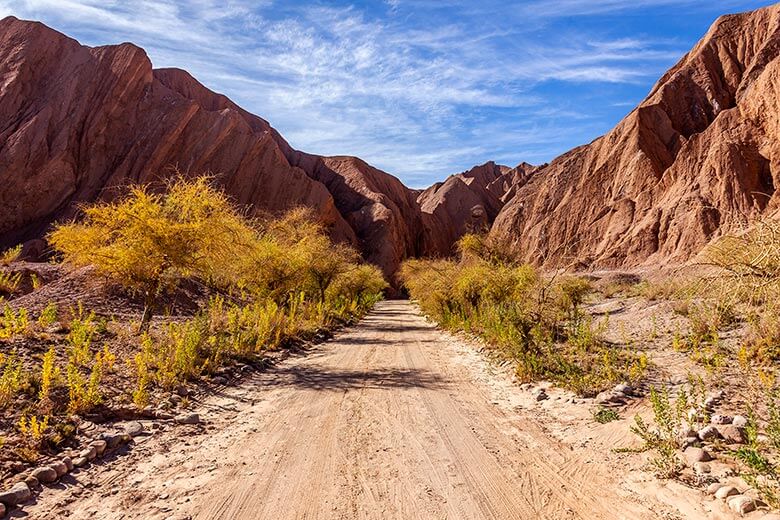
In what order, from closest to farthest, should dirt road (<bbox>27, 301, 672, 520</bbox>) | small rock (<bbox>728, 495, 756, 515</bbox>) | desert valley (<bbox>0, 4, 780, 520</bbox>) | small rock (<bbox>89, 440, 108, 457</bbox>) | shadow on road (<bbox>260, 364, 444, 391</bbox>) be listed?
small rock (<bbox>728, 495, 756, 515</bbox>)
dirt road (<bbox>27, 301, 672, 520</bbox>)
desert valley (<bbox>0, 4, 780, 520</bbox>)
small rock (<bbox>89, 440, 108, 457</bbox>)
shadow on road (<bbox>260, 364, 444, 391</bbox>)

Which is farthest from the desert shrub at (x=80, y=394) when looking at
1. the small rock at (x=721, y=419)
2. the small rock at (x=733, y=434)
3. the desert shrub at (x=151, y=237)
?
the small rock at (x=721, y=419)

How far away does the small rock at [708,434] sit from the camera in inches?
203

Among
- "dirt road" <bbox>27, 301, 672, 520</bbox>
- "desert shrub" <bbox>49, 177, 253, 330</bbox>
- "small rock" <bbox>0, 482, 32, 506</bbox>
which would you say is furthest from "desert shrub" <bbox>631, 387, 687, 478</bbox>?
"desert shrub" <bbox>49, 177, 253, 330</bbox>

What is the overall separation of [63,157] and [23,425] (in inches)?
2352

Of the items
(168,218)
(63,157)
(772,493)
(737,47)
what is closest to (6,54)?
(63,157)

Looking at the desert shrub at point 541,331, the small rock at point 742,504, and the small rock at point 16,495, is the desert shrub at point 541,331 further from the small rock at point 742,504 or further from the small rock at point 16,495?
the small rock at point 16,495

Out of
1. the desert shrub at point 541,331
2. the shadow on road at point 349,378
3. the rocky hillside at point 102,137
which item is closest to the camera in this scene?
the desert shrub at point 541,331

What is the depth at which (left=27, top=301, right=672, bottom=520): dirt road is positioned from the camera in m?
4.22

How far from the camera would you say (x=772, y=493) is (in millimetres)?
Result: 3803

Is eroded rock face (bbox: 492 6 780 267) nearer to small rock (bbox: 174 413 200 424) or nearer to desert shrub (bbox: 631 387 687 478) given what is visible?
desert shrub (bbox: 631 387 687 478)

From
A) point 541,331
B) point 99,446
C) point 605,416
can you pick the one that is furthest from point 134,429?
point 541,331

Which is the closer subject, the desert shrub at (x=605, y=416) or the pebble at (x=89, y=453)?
the pebble at (x=89, y=453)

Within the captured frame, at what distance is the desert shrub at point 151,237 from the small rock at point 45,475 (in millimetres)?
6991

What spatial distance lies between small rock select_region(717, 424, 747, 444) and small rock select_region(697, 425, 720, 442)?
47 mm
